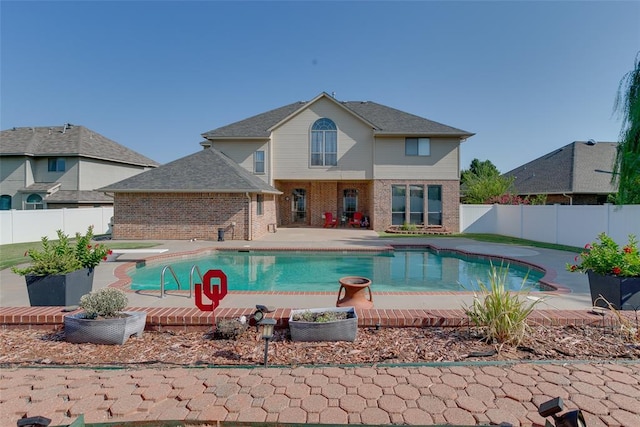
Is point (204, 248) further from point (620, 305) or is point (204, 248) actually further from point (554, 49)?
point (554, 49)

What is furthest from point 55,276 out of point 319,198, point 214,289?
point 319,198

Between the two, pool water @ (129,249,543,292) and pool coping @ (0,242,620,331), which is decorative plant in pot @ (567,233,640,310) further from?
pool water @ (129,249,543,292)

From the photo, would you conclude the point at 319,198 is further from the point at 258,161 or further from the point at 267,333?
the point at 267,333

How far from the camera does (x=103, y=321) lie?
388cm

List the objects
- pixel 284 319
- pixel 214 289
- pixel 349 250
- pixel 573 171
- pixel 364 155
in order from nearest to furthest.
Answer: pixel 284 319, pixel 214 289, pixel 349 250, pixel 364 155, pixel 573 171

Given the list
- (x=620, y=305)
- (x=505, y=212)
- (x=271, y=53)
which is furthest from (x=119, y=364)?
(x=505, y=212)

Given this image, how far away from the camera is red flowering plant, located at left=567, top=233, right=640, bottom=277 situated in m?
4.96

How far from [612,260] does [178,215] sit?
16.4 metres

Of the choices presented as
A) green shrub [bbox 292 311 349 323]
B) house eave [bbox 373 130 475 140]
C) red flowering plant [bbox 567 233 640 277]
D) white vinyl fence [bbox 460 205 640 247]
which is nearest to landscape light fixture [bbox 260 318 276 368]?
green shrub [bbox 292 311 349 323]

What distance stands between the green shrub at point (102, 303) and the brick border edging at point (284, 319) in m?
0.44

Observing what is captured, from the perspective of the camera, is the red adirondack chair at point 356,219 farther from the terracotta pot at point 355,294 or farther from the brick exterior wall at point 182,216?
the terracotta pot at point 355,294

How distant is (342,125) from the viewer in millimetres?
21312

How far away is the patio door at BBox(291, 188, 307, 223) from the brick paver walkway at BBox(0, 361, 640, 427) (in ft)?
71.2

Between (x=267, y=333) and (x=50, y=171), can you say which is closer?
(x=267, y=333)
